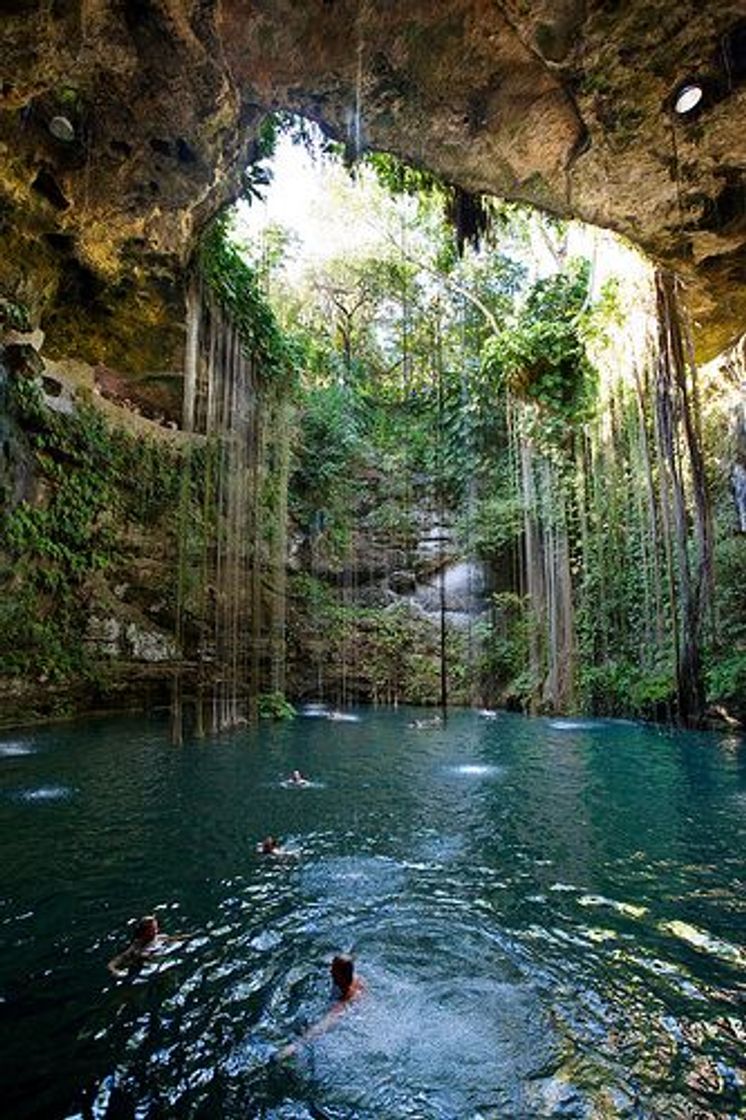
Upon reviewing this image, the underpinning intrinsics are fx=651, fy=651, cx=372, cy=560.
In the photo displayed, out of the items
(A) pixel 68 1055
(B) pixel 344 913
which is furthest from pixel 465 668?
(A) pixel 68 1055

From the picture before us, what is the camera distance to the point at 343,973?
271 centimetres

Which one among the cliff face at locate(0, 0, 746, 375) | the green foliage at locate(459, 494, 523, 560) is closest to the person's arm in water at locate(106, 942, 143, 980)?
the cliff face at locate(0, 0, 746, 375)

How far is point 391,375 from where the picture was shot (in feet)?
74.1

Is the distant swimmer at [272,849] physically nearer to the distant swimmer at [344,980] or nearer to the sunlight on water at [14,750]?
the distant swimmer at [344,980]

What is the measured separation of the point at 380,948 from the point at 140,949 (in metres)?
1.12

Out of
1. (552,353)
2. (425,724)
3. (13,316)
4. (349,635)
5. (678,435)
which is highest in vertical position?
(552,353)

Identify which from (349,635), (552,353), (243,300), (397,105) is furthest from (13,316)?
(349,635)

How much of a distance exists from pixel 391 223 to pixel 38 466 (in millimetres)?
12956

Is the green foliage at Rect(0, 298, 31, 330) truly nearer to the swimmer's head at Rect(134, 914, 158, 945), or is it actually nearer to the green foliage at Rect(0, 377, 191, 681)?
the green foliage at Rect(0, 377, 191, 681)

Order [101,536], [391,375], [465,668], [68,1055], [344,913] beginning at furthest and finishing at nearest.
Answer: [391,375]
[465,668]
[101,536]
[344,913]
[68,1055]

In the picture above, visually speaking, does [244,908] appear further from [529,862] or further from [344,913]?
[529,862]

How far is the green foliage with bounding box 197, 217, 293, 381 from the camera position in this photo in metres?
9.62

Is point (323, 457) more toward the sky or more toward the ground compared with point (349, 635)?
more toward the sky

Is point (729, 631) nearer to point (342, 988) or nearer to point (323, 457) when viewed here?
point (342, 988)
